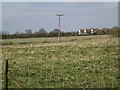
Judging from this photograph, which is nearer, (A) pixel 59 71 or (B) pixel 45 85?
(B) pixel 45 85

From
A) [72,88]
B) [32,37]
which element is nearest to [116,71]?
[72,88]

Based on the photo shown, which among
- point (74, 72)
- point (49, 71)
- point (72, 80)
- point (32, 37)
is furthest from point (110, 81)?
point (32, 37)

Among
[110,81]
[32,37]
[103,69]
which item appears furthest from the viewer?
→ [32,37]

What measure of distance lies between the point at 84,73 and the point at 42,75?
1817 millimetres

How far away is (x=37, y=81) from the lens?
11.4 m

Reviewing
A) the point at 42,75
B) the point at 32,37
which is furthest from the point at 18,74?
the point at 32,37

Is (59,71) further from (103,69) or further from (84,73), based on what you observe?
(103,69)

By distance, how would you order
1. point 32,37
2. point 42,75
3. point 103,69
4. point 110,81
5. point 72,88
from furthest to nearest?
point 32,37, point 103,69, point 42,75, point 110,81, point 72,88

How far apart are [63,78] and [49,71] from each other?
171 centimetres

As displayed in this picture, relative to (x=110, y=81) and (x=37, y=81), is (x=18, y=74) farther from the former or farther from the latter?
(x=110, y=81)

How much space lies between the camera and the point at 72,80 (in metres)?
11.6

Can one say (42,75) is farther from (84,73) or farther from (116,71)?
(116,71)

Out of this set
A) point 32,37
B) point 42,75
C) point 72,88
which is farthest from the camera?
point 32,37

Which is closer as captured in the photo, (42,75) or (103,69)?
(42,75)
